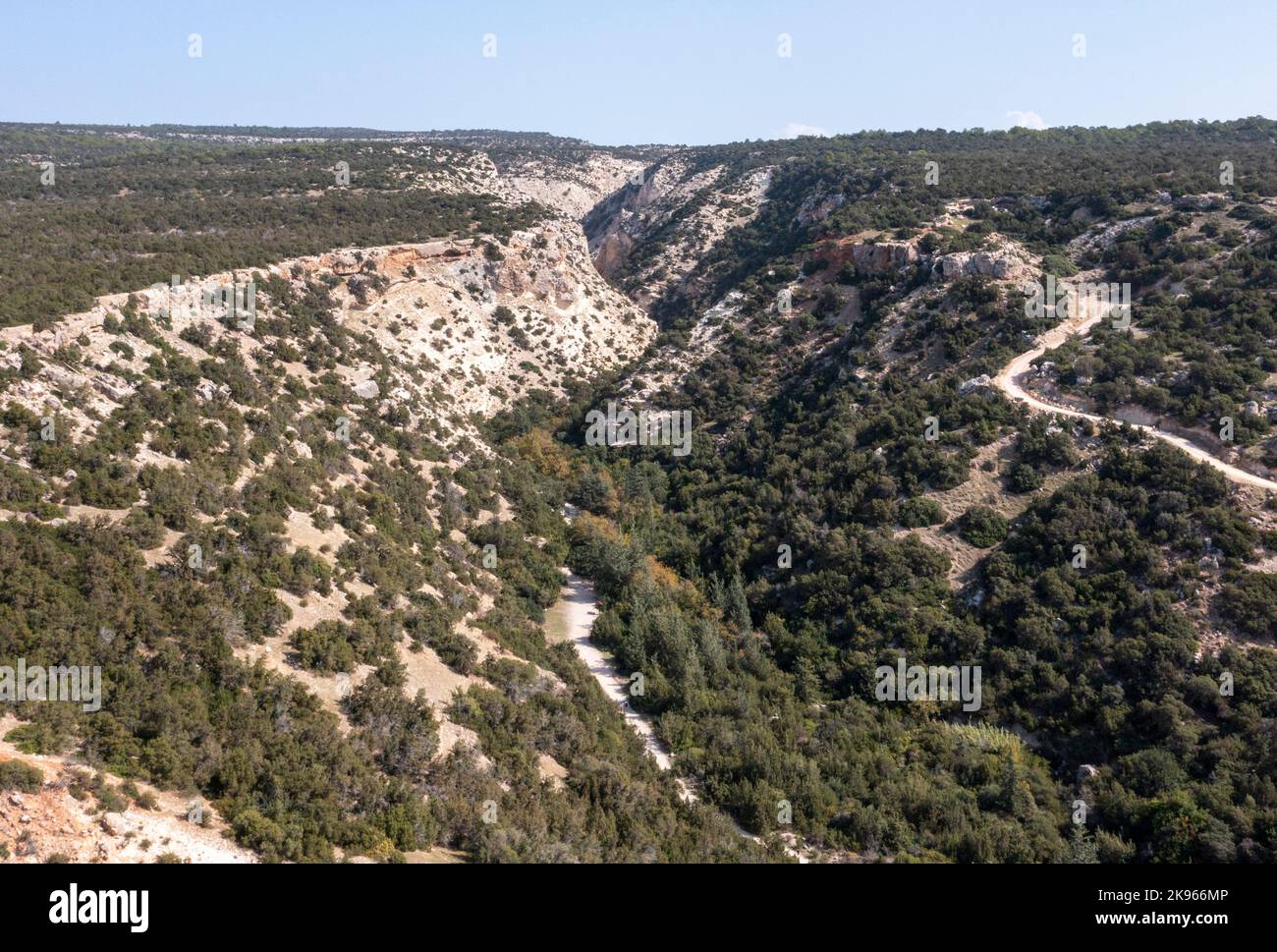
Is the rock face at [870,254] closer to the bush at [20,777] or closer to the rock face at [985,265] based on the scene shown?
the rock face at [985,265]

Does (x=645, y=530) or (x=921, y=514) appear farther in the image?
(x=645, y=530)

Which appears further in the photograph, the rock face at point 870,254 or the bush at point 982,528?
the rock face at point 870,254

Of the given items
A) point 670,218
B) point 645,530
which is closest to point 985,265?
point 645,530

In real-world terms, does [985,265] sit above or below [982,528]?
above

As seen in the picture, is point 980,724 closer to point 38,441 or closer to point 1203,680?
point 1203,680

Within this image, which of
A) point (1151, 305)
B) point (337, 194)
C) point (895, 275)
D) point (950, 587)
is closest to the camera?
point (950, 587)

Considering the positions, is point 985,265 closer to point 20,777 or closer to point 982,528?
point 982,528

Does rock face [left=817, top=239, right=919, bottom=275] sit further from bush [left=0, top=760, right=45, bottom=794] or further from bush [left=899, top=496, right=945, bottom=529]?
bush [left=0, top=760, right=45, bottom=794]

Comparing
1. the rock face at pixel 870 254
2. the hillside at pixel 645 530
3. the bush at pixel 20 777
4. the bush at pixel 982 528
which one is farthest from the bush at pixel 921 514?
the bush at pixel 20 777

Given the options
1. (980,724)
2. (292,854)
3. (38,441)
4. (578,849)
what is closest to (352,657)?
(292,854)
